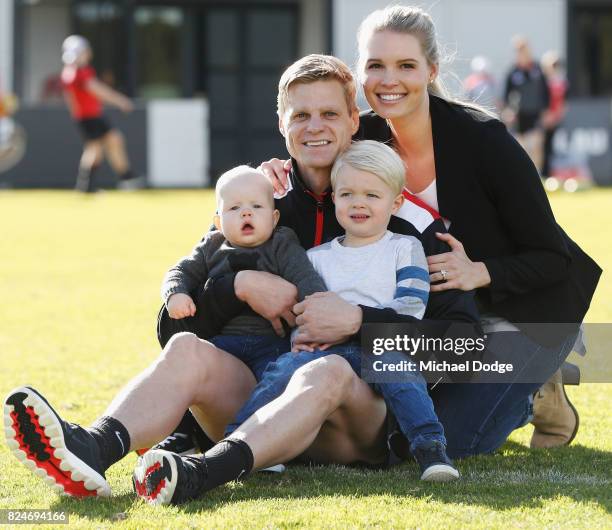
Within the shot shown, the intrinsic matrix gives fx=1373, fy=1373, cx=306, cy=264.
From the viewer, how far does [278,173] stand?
4.73 m

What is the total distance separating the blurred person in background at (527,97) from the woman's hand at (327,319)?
16.8 m

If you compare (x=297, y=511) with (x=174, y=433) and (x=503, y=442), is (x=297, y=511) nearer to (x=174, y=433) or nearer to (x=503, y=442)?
(x=174, y=433)

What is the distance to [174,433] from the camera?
4.40 meters

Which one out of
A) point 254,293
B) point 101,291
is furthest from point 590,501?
point 101,291

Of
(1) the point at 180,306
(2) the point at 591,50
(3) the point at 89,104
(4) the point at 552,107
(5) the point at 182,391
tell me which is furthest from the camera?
(2) the point at 591,50

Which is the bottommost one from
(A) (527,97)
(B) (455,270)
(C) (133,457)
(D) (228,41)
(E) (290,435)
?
(C) (133,457)

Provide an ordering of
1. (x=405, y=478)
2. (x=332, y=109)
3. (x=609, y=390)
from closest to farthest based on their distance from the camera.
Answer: (x=405, y=478), (x=332, y=109), (x=609, y=390)

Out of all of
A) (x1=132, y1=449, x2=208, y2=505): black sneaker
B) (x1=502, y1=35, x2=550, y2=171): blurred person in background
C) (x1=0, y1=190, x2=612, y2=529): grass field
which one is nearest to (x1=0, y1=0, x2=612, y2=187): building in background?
(x1=502, y1=35, x2=550, y2=171): blurred person in background

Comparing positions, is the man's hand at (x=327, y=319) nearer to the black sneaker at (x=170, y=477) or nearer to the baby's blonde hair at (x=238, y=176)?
the baby's blonde hair at (x=238, y=176)

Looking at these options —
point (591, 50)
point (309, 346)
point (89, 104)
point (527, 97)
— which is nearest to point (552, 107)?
point (527, 97)

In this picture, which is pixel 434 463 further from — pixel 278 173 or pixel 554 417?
pixel 278 173

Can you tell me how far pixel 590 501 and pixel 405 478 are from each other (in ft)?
1.90

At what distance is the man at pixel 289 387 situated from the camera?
3.80 metres

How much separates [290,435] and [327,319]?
42cm
